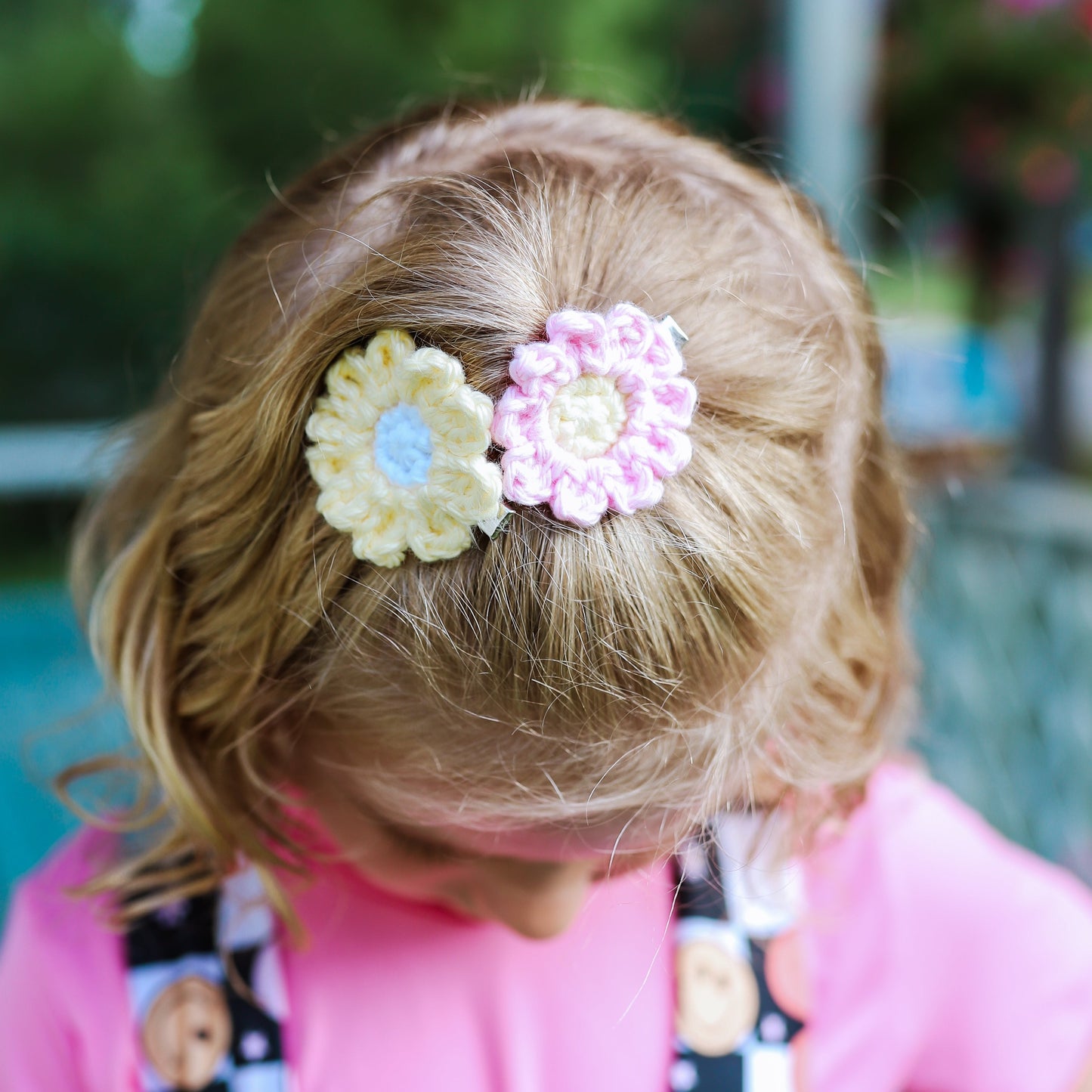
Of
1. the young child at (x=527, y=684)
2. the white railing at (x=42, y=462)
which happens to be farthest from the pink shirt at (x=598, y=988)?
the white railing at (x=42, y=462)

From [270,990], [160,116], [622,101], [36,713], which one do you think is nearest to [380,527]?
[270,990]

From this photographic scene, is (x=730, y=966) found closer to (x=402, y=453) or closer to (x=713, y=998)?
(x=713, y=998)

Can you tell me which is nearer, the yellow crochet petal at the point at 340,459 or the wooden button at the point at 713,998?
the yellow crochet petal at the point at 340,459

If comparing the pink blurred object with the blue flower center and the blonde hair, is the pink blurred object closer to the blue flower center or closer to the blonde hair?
the blonde hair

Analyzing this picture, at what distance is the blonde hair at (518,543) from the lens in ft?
1.67

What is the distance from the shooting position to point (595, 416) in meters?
0.49

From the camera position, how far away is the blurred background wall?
1.39 meters

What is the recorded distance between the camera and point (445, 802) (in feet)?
1.86

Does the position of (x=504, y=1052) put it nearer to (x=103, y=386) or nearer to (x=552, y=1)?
(x=103, y=386)

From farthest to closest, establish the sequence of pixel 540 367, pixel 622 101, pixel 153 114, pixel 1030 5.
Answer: pixel 1030 5, pixel 153 114, pixel 622 101, pixel 540 367

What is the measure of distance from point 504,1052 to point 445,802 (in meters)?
0.24

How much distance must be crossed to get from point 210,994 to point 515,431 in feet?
1.49

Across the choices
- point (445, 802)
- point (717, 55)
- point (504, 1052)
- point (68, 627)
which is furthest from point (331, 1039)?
point (717, 55)

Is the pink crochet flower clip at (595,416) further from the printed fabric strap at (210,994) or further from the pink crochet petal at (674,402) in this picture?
the printed fabric strap at (210,994)
